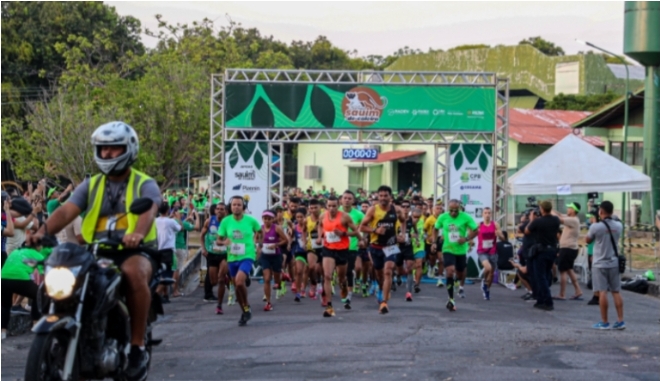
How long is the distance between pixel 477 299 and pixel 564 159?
561 cm

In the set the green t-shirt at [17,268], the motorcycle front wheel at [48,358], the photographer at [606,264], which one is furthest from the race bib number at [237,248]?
the motorcycle front wheel at [48,358]

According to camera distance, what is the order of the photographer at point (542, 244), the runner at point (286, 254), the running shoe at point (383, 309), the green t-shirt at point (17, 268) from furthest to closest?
the runner at point (286, 254)
the photographer at point (542, 244)
the running shoe at point (383, 309)
the green t-shirt at point (17, 268)

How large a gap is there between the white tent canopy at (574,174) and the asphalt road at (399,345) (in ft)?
19.5

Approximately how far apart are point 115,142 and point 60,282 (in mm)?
1131

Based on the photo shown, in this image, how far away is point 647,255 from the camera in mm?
34719

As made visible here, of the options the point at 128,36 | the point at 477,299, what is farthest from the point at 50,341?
the point at 128,36

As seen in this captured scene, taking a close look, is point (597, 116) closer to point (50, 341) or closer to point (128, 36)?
point (128, 36)

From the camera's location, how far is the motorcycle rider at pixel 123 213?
25.0 feet

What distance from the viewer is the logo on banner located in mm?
25578

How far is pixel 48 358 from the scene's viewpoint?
6.83 metres

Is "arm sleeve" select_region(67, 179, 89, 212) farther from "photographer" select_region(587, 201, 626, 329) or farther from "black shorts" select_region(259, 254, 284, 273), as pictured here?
"black shorts" select_region(259, 254, 284, 273)

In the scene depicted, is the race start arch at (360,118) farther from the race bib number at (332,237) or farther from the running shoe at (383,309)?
the running shoe at (383,309)

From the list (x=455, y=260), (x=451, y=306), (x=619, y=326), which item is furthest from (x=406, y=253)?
(x=619, y=326)

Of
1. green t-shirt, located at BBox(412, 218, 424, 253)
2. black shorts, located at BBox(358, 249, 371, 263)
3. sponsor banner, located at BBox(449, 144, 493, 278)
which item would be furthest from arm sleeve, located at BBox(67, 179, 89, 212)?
sponsor banner, located at BBox(449, 144, 493, 278)
